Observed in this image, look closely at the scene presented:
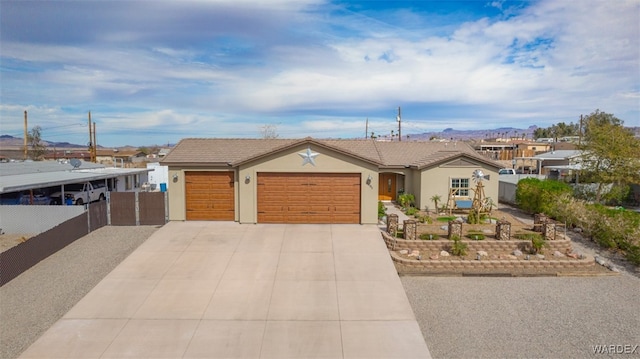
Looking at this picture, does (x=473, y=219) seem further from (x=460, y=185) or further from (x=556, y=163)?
(x=556, y=163)

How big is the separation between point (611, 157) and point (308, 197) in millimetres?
17376

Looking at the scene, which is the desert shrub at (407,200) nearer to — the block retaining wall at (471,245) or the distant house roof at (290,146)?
the distant house roof at (290,146)

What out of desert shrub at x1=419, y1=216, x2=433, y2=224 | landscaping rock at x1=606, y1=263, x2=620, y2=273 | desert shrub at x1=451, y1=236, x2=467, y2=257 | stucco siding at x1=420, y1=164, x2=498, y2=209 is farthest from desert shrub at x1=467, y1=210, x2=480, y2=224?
landscaping rock at x1=606, y1=263, x2=620, y2=273

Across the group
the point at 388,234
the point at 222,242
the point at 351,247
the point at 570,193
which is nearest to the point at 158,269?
the point at 222,242

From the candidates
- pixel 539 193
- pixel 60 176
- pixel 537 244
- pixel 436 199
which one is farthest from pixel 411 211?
pixel 60 176

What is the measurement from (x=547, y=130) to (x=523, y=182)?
10479cm

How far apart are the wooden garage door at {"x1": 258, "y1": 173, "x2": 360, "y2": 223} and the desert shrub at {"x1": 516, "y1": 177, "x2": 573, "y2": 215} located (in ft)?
33.6

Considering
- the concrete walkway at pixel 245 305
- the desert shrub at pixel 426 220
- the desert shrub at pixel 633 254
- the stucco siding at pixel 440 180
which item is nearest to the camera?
the concrete walkway at pixel 245 305

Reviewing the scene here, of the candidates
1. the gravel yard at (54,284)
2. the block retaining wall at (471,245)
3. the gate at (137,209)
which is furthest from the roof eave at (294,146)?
the gravel yard at (54,284)

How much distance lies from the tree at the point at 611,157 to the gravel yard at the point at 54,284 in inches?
945

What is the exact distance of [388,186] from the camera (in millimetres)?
24281

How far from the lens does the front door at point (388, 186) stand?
24172 mm

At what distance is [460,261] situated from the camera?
13.5 m

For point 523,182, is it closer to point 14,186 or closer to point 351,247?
point 351,247
